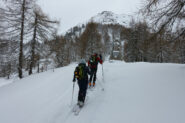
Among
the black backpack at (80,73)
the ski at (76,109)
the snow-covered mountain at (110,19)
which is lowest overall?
the ski at (76,109)

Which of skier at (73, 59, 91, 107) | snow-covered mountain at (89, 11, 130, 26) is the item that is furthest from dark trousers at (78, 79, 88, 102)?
snow-covered mountain at (89, 11, 130, 26)

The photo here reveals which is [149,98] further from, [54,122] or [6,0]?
[6,0]

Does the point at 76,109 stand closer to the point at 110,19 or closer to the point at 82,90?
the point at 82,90

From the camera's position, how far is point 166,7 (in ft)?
17.1

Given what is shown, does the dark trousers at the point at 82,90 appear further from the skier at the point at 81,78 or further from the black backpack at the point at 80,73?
the black backpack at the point at 80,73

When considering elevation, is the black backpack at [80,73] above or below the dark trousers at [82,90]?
above

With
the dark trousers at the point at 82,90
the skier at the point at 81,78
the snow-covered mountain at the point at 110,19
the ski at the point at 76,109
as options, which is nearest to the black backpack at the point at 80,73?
the skier at the point at 81,78

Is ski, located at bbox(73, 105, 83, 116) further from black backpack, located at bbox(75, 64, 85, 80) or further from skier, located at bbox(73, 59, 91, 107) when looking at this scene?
black backpack, located at bbox(75, 64, 85, 80)

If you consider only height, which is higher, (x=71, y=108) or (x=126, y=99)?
(x=126, y=99)

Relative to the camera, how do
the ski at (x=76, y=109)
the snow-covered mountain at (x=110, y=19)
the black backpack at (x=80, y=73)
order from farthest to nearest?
the snow-covered mountain at (x=110, y=19) → the black backpack at (x=80, y=73) → the ski at (x=76, y=109)

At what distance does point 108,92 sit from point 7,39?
488 inches

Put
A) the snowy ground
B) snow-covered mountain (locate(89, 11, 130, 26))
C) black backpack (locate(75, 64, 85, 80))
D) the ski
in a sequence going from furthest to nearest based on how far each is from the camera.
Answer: snow-covered mountain (locate(89, 11, 130, 26)) < black backpack (locate(75, 64, 85, 80)) < the ski < the snowy ground

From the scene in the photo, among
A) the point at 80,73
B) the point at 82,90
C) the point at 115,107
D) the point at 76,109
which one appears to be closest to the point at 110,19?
the point at 80,73

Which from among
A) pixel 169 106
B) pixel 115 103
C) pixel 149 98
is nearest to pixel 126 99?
pixel 115 103
